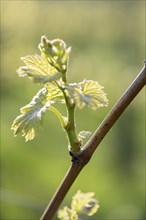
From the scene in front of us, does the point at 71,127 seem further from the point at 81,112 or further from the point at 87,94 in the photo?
the point at 81,112

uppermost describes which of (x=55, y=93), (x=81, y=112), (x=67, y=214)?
(x=81, y=112)

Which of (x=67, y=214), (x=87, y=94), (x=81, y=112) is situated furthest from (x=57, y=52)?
(x=81, y=112)

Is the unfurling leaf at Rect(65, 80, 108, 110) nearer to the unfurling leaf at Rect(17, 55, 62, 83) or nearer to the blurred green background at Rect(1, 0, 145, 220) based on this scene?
the unfurling leaf at Rect(17, 55, 62, 83)

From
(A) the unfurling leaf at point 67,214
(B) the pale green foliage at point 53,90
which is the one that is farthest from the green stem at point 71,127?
(A) the unfurling leaf at point 67,214

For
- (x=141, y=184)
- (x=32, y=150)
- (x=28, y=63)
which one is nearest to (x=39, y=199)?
(x=32, y=150)

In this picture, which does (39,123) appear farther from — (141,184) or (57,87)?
(141,184)
